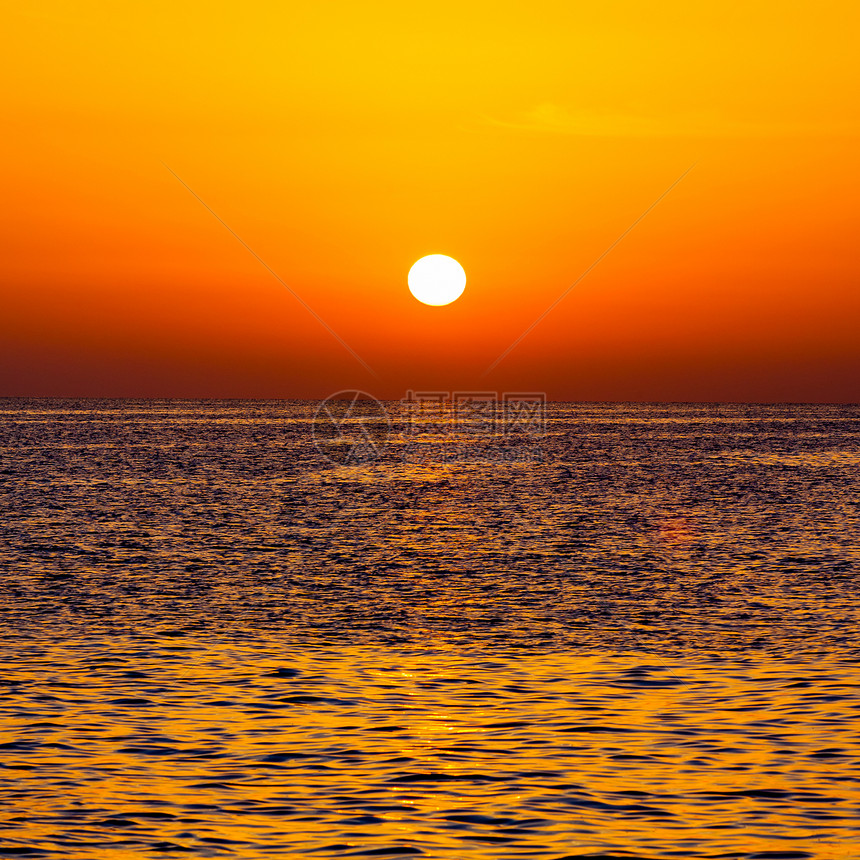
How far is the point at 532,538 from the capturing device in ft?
134

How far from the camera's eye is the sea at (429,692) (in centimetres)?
1180

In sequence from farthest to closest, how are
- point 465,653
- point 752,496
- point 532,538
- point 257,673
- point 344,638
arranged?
1. point 752,496
2. point 532,538
3. point 344,638
4. point 465,653
5. point 257,673

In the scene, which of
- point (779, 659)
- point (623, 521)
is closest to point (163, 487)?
point (623, 521)

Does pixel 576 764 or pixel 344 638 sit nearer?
pixel 576 764

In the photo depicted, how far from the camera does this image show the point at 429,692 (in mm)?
17328

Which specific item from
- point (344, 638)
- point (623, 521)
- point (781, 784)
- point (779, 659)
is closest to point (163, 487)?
point (623, 521)

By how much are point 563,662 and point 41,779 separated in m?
9.24

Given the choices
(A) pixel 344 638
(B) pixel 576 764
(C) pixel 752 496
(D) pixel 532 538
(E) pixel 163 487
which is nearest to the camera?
(B) pixel 576 764

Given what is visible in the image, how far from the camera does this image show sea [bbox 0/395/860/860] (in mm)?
11805

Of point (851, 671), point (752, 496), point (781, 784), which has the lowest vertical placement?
point (781, 784)

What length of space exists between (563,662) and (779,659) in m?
3.67

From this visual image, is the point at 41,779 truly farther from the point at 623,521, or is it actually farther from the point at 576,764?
the point at 623,521

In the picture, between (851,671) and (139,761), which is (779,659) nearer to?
(851,671)

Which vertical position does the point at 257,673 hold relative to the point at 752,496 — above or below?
below
